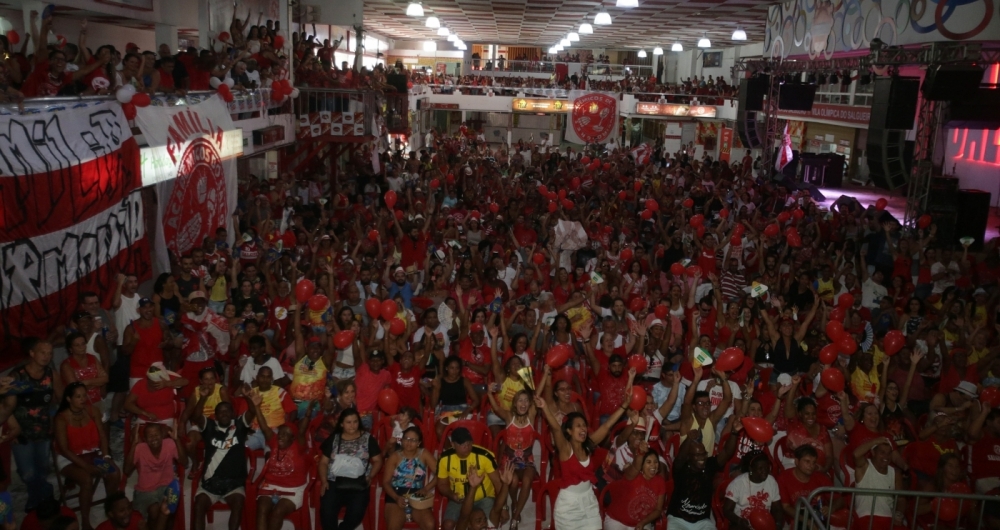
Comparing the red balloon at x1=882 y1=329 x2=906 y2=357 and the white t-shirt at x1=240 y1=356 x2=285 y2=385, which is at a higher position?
the red balloon at x1=882 y1=329 x2=906 y2=357

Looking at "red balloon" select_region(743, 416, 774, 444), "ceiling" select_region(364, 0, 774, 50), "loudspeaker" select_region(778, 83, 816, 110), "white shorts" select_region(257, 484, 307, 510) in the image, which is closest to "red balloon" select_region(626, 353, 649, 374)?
"red balloon" select_region(743, 416, 774, 444)

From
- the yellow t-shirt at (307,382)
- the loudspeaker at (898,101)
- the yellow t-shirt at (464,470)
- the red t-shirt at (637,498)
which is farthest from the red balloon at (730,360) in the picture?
the loudspeaker at (898,101)

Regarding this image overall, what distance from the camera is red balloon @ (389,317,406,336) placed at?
6.66 m

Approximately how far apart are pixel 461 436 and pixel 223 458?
5.11 feet

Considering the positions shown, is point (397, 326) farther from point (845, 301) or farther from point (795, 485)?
point (845, 301)

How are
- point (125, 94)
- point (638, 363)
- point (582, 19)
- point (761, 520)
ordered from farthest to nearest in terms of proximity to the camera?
point (582, 19) < point (125, 94) < point (638, 363) < point (761, 520)

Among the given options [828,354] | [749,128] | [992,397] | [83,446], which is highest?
[749,128]

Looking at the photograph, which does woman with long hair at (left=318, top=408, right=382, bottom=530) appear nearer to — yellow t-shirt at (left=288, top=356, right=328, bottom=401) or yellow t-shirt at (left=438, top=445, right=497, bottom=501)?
yellow t-shirt at (left=438, top=445, right=497, bottom=501)

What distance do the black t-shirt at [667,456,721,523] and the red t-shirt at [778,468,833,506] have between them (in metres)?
0.50

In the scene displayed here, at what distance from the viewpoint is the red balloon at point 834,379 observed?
5934 mm

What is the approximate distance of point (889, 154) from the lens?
12508mm

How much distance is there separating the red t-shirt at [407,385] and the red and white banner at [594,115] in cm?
1497

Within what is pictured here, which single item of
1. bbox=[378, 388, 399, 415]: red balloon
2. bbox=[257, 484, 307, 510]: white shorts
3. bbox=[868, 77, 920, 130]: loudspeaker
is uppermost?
bbox=[868, 77, 920, 130]: loudspeaker

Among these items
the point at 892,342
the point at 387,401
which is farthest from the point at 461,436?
the point at 892,342
